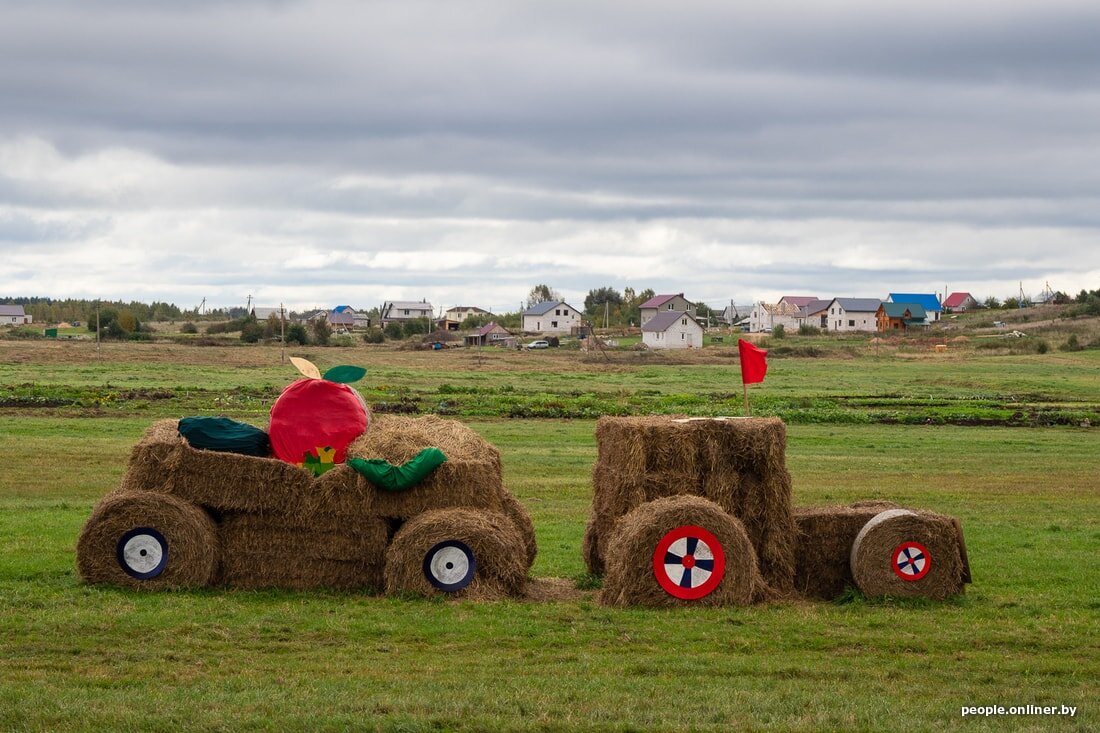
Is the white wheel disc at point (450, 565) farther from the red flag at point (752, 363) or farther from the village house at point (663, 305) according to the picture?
the village house at point (663, 305)

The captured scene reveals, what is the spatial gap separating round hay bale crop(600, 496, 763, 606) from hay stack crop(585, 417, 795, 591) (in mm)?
878

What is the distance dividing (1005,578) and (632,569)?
5.39 meters

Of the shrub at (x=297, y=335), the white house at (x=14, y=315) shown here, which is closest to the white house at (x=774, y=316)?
the shrub at (x=297, y=335)

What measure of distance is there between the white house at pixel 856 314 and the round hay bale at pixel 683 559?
14776cm

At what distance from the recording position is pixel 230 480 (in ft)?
44.9

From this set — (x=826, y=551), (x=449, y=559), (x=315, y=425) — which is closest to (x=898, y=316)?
(x=826, y=551)

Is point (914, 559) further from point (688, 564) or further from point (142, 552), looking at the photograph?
point (142, 552)

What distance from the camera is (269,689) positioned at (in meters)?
9.45

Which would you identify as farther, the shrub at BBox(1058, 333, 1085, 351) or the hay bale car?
the shrub at BBox(1058, 333, 1085, 351)

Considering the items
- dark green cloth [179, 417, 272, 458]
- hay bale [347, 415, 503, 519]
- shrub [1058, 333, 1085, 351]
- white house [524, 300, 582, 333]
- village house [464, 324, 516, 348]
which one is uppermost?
white house [524, 300, 582, 333]

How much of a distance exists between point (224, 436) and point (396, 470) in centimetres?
A: 235

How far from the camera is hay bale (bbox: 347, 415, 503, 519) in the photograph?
13727 millimetres

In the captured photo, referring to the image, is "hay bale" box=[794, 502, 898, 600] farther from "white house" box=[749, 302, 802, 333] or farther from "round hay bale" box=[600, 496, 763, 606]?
"white house" box=[749, 302, 802, 333]

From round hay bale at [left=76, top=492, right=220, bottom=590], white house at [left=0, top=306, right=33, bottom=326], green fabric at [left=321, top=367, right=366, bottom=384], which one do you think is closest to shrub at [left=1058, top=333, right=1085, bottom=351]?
green fabric at [left=321, top=367, right=366, bottom=384]
